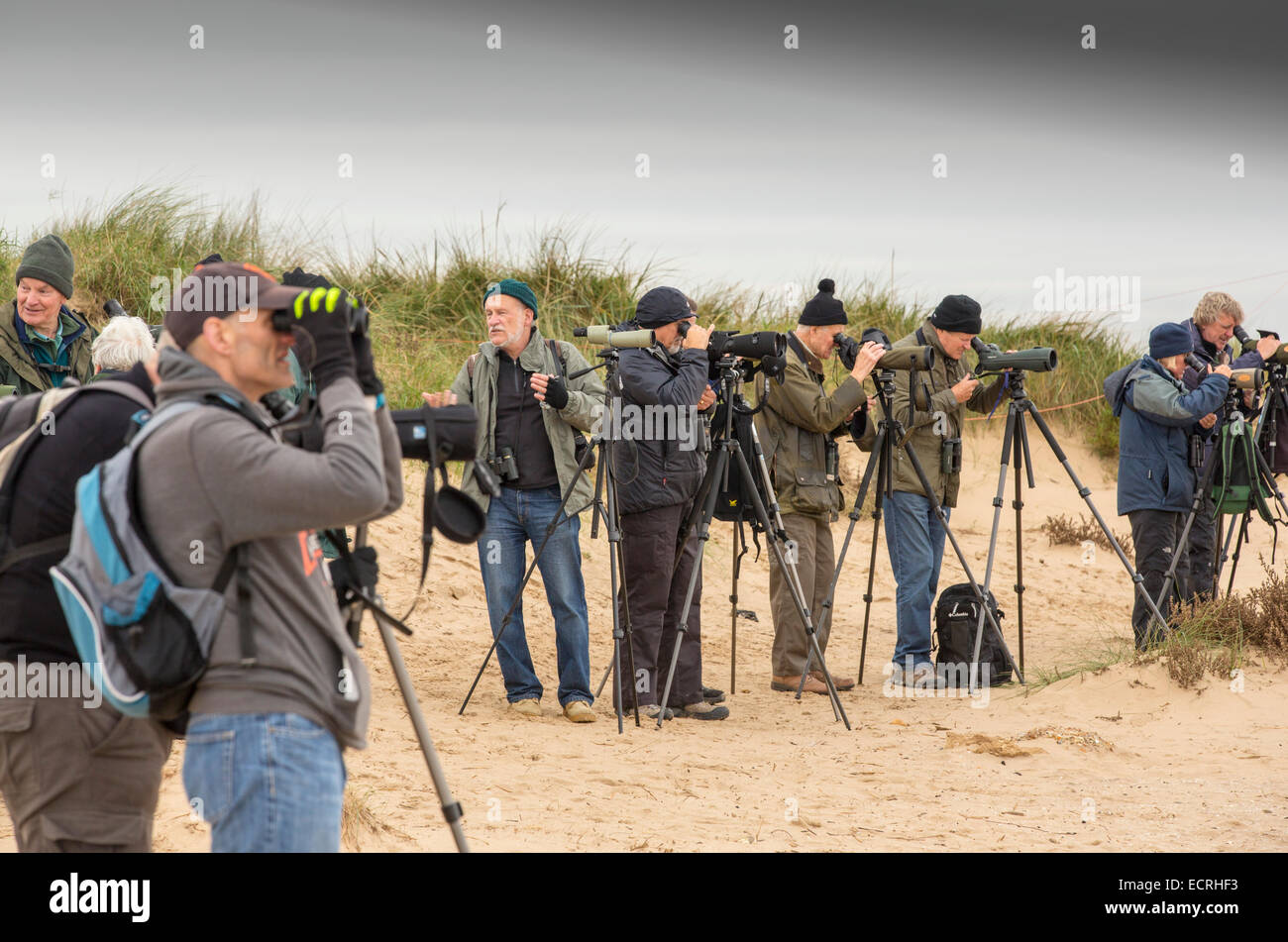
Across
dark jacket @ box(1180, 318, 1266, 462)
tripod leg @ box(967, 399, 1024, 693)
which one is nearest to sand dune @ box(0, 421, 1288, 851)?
tripod leg @ box(967, 399, 1024, 693)

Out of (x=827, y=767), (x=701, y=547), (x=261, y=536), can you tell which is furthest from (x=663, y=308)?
(x=261, y=536)

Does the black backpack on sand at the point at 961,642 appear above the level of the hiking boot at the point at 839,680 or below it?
above

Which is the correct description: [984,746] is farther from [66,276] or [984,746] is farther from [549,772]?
[66,276]

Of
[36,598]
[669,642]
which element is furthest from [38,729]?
[669,642]

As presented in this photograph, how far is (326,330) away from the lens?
2322mm

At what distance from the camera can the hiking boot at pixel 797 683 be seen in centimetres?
714

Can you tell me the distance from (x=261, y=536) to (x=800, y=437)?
4983 millimetres

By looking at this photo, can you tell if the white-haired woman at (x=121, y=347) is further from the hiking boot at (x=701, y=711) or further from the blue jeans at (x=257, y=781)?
the hiking boot at (x=701, y=711)

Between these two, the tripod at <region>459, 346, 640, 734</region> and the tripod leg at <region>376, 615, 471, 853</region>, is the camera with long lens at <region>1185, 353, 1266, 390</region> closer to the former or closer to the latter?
the tripod at <region>459, 346, 640, 734</region>

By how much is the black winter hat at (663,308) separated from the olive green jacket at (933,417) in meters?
1.44

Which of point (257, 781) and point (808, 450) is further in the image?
point (808, 450)

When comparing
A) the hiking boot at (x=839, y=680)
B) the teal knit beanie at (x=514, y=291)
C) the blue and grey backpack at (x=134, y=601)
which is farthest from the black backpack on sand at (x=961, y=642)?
the blue and grey backpack at (x=134, y=601)

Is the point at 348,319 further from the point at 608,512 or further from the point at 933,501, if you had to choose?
the point at 933,501
